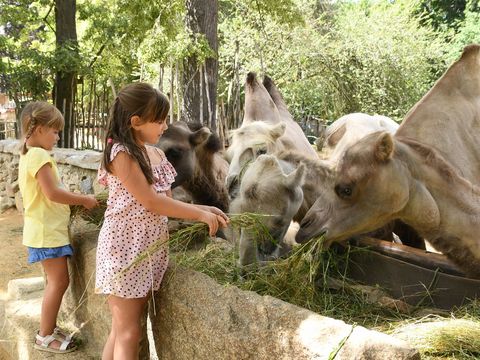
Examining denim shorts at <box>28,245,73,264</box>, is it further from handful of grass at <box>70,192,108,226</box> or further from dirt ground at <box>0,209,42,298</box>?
dirt ground at <box>0,209,42,298</box>

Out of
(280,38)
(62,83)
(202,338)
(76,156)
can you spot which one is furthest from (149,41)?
(280,38)

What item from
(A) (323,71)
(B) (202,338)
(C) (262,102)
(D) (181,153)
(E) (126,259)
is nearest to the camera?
(B) (202,338)

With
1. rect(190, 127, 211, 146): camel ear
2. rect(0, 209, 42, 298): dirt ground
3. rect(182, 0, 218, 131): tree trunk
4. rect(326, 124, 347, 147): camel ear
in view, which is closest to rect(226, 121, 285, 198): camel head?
rect(190, 127, 211, 146): camel ear

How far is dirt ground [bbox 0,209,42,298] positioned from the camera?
7094 mm

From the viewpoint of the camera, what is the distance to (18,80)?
1141 centimetres

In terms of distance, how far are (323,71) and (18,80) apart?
11049 millimetres

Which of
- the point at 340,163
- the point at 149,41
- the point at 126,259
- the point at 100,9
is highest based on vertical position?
the point at 100,9

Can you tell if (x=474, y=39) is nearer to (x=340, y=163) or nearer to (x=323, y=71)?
(x=323, y=71)

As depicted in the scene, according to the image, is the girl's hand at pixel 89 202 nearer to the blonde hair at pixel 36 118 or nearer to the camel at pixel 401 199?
the blonde hair at pixel 36 118

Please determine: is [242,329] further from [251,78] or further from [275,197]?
[251,78]

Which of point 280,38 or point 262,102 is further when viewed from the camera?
point 280,38

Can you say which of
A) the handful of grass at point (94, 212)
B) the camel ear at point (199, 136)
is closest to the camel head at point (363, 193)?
the handful of grass at point (94, 212)

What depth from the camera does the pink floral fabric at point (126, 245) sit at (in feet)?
8.34

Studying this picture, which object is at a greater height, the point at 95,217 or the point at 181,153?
the point at 181,153
